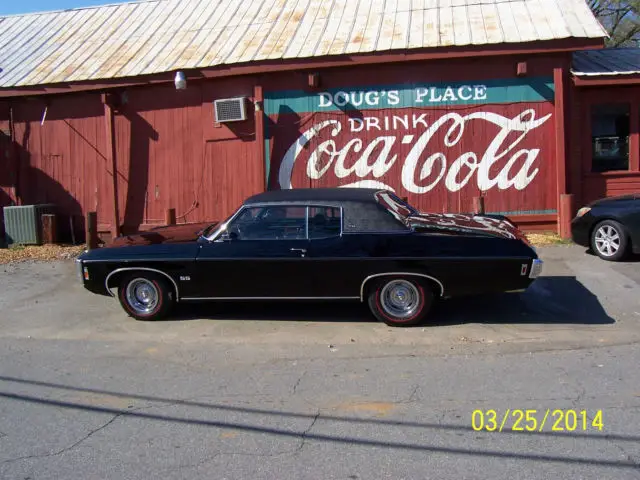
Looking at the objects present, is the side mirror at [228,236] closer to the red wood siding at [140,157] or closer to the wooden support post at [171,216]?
the wooden support post at [171,216]

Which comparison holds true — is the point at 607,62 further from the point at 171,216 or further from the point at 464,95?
the point at 171,216

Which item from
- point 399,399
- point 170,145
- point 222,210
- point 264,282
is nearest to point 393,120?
point 222,210

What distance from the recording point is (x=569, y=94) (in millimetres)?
10852

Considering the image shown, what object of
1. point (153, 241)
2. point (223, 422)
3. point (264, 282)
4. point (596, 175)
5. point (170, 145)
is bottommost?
point (223, 422)

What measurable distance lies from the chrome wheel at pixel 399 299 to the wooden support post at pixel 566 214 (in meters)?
5.18

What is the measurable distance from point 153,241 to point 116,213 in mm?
5841

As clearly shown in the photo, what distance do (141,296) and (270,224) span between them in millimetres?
1811

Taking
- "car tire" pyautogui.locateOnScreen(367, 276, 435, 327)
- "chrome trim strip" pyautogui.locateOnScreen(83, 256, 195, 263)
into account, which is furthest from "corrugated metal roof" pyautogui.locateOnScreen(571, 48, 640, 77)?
"chrome trim strip" pyautogui.locateOnScreen(83, 256, 195, 263)

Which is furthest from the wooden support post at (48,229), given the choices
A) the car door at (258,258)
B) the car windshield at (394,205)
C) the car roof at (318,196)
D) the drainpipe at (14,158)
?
the car windshield at (394,205)

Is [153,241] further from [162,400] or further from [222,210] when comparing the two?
[222,210]

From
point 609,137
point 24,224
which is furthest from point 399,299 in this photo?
point 24,224

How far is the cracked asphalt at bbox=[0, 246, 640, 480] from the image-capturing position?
363 centimetres

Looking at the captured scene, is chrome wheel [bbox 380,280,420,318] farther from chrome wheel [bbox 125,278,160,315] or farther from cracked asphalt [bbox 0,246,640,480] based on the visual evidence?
chrome wheel [bbox 125,278,160,315]

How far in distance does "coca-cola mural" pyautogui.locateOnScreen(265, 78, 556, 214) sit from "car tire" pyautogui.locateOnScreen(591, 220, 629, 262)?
1890 millimetres
